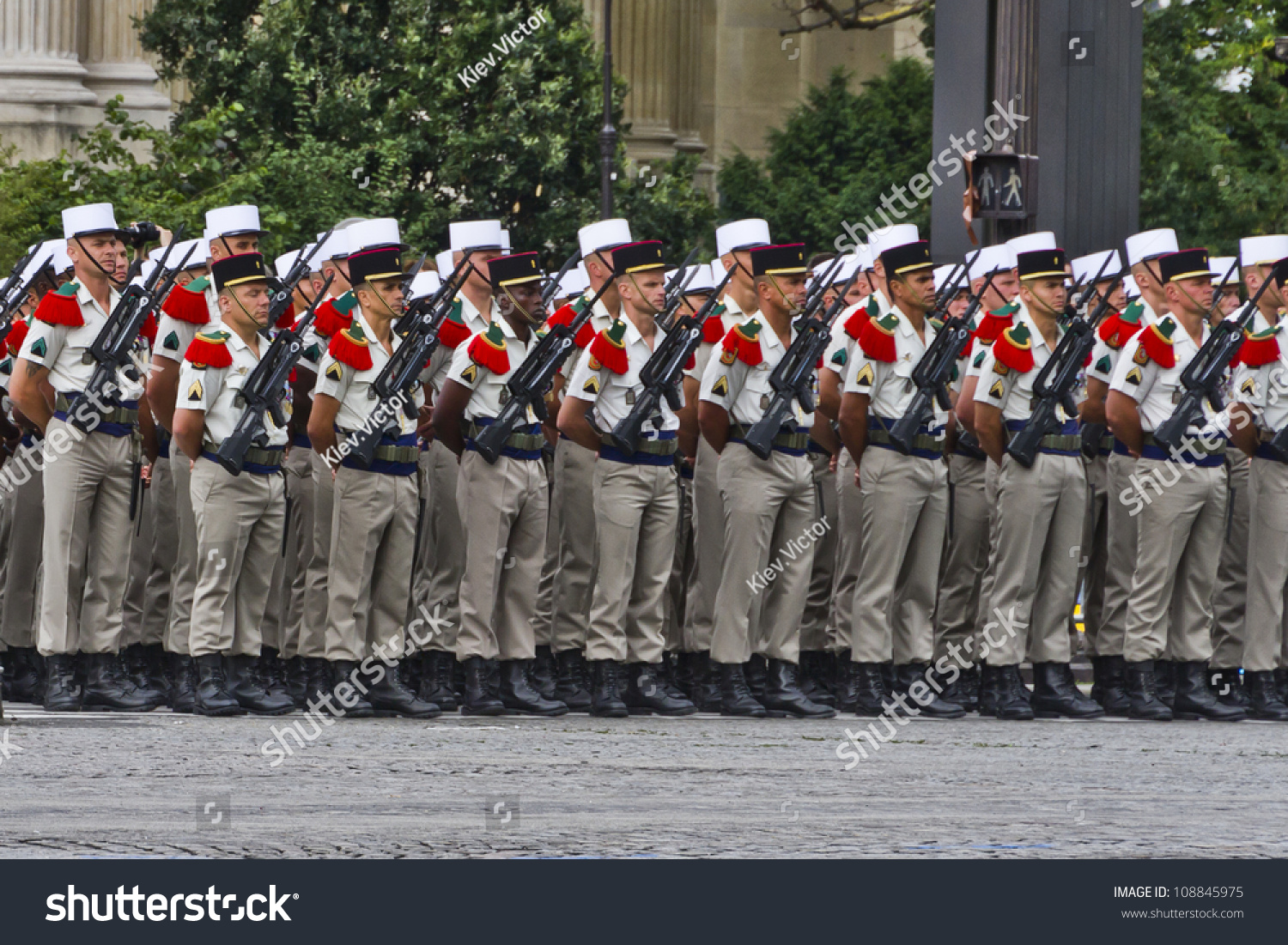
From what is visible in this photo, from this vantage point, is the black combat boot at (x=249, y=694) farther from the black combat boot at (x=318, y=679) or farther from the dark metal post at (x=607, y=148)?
the dark metal post at (x=607, y=148)

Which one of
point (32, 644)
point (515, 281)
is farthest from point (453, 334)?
point (32, 644)

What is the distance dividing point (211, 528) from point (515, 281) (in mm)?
1718

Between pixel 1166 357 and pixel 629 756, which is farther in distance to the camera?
pixel 1166 357

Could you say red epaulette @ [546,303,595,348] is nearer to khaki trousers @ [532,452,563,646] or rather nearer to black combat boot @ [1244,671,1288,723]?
khaki trousers @ [532,452,563,646]

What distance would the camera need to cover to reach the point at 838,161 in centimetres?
3262

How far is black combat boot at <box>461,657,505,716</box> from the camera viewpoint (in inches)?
432

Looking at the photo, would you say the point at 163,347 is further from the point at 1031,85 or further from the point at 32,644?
the point at 1031,85

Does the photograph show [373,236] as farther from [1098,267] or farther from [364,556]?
[1098,267]

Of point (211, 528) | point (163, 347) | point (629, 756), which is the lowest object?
point (629, 756)

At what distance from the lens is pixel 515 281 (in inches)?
433

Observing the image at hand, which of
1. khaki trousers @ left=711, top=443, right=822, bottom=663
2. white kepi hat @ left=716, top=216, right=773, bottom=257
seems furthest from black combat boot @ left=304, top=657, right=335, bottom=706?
white kepi hat @ left=716, top=216, right=773, bottom=257

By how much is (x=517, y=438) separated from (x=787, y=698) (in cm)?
169

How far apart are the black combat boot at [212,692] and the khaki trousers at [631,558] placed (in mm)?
→ 1574

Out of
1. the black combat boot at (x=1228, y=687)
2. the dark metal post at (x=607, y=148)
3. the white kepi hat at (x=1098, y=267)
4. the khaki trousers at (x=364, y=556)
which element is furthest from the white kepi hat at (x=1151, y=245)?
the dark metal post at (x=607, y=148)
